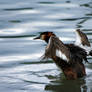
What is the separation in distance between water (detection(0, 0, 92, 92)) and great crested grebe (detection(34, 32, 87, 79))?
0.57 feet

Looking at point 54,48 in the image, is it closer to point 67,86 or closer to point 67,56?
point 67,56

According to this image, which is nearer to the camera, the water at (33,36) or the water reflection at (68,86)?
the water reflection at (68,86)

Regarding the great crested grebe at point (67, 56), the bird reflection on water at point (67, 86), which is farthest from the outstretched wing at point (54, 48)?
the bird reflection on water at point (67, 86)

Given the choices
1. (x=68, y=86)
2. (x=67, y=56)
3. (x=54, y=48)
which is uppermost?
(x=54, y=48)

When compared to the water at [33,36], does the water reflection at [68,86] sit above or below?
below

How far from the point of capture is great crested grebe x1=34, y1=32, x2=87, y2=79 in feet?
30.8

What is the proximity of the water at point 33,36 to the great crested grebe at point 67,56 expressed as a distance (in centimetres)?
17

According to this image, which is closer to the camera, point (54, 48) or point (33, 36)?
point (54, 48)

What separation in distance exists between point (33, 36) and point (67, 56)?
11.3ft

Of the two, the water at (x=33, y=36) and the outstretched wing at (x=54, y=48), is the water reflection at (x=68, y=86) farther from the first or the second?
the outstretched wing at (x=54, y=48)

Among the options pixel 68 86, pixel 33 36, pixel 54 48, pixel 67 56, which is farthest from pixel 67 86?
pixel 33 36

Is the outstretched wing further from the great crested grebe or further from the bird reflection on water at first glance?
the bird reflection on water

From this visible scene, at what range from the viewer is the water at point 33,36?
9742mm

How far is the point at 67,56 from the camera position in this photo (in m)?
9.66
